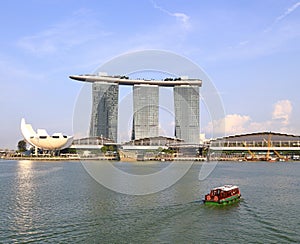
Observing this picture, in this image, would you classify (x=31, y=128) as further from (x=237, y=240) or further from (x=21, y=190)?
(x=237, y=240)

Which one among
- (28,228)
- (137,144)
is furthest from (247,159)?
(28,228)

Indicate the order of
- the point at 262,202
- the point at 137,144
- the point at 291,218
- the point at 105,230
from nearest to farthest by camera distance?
the point at 105,230, the point at 291,218, the point at 262,202, the point at 137,144

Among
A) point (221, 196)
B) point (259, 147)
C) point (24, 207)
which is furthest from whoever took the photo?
point (259, 147)

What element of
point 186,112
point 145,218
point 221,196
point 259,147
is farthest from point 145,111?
point 259,147

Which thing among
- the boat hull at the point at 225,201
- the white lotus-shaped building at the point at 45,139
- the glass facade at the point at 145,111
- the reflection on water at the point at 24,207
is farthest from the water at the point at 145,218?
the white lotus-shaped building at the point at 45,139

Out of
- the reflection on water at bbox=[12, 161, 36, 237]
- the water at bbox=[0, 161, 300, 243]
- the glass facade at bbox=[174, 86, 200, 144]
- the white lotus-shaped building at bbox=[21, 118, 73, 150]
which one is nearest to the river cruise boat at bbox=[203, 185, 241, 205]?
the water at bbox=[0, 161, 300, 243]

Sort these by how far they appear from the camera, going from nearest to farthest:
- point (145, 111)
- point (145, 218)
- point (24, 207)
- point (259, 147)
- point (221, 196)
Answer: point (145, 218), point (24, 207), point (221, 196), point (145, 111), point (259, 147)

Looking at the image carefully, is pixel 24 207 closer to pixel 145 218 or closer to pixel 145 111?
pixel 145 218
